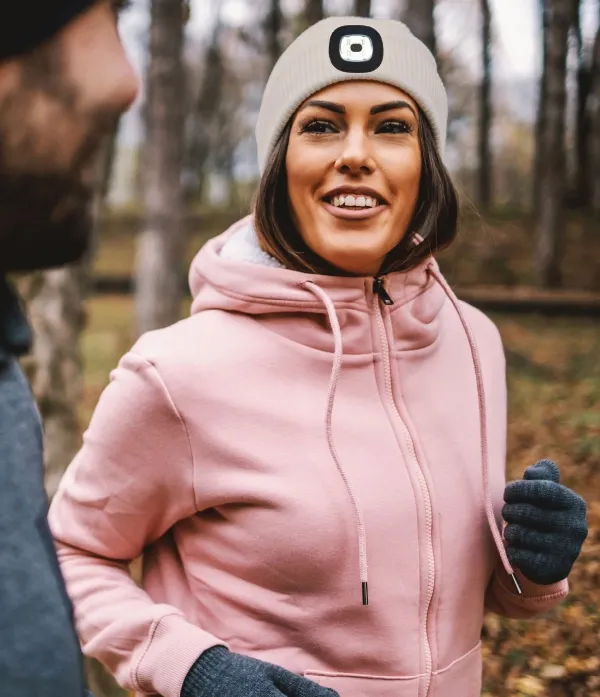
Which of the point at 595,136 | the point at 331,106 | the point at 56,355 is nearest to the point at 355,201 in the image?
the point at 331,106

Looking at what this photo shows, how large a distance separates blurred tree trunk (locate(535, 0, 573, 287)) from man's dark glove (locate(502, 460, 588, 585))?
13.1 m

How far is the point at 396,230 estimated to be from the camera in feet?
6.36

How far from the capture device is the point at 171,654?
5.45 feet

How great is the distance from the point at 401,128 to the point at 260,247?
420 millimetres

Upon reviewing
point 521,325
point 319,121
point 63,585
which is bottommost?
point 521,325

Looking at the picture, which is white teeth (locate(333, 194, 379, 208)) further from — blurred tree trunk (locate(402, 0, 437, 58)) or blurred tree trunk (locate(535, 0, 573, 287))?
blurred tree trunk (locate(535, 0, 573, 287))

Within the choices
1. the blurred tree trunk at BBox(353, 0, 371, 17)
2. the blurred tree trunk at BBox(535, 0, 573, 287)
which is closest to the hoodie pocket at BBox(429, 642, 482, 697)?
the blurred tree trunk at BBox(353, 0, 371, 17)

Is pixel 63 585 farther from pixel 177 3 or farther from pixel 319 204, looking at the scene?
pixel 177 3

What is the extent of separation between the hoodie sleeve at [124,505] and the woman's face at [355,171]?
0.50 meters

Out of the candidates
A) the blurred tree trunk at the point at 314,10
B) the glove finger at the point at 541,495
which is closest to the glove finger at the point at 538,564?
the glove finger at the point at 541,495

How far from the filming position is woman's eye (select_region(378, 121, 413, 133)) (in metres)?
1.95

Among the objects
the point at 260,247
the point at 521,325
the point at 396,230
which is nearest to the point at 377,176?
the point at 396,230

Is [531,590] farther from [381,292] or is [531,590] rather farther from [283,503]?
[381,292]

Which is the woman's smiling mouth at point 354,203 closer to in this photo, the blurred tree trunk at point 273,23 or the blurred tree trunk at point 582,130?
the blurred tree trunk at point 273,23
